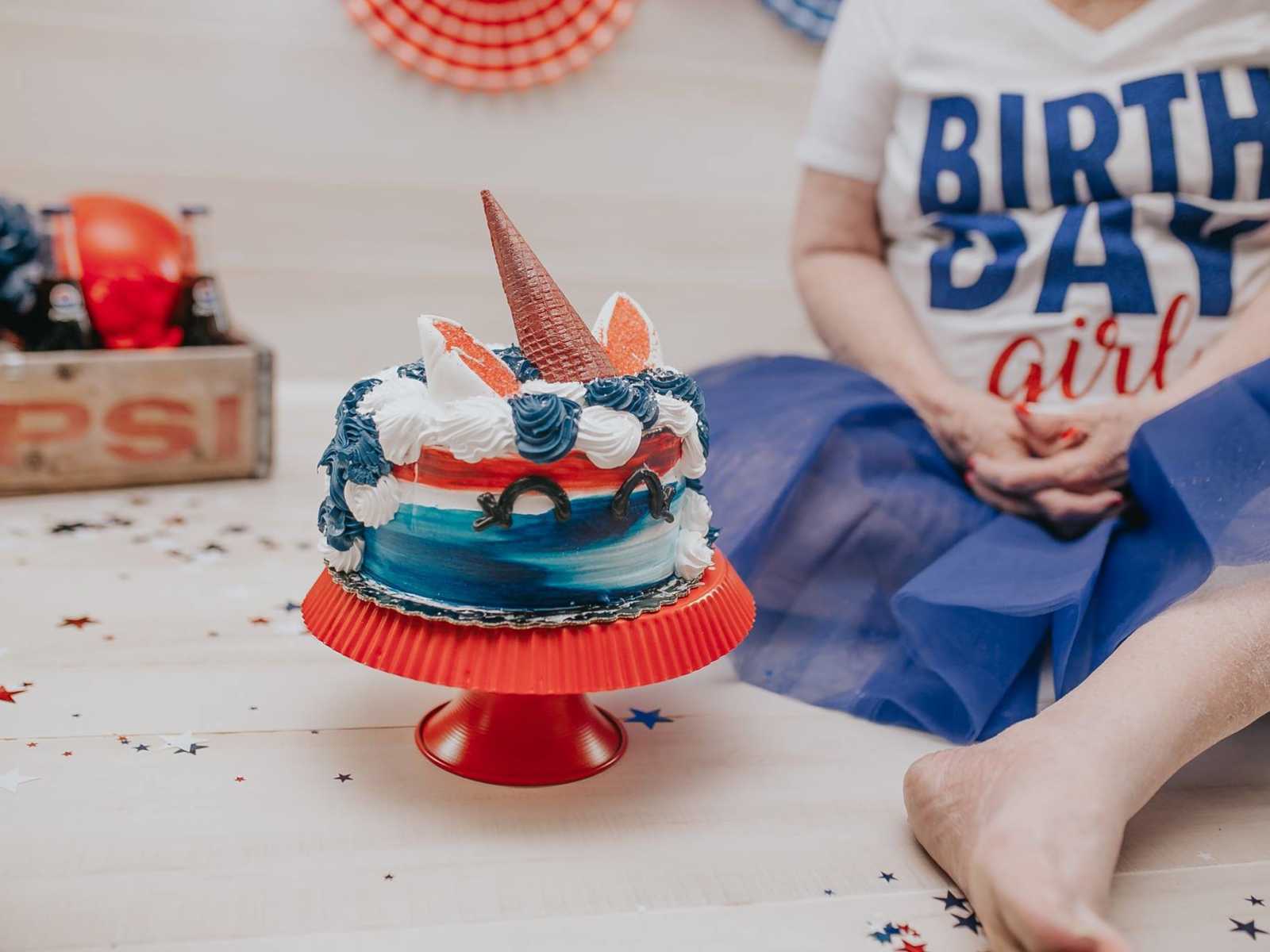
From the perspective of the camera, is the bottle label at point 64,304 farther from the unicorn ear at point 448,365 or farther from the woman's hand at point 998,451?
the woman's hand at point 998,451

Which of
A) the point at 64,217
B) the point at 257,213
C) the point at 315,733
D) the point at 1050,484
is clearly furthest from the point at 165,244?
the point at 1050,484

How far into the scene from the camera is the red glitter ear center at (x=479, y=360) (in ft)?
2.53

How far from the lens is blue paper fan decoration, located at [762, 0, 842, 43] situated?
6.45ft

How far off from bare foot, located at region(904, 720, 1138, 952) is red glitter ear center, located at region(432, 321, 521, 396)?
38 centimetres

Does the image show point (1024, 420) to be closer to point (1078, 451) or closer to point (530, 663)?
point (1078, 451)

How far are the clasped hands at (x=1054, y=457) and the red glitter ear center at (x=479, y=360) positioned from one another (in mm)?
502

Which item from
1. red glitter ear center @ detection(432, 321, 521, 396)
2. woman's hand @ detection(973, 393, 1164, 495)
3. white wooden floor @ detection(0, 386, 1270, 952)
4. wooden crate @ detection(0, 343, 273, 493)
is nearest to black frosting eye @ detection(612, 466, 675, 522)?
red glitter ear center @ detection(432, 321, 521, 396)

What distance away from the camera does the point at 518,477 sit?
74cm

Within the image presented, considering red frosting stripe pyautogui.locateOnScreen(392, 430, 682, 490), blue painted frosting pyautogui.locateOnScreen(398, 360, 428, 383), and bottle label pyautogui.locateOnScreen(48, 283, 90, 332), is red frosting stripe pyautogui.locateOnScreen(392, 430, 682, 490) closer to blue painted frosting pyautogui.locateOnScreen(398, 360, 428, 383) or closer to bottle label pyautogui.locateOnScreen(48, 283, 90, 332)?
blue painted frosting pyautogui.locateOnScreen(398, 360, 428, 383)

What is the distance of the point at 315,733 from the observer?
2.99 feet

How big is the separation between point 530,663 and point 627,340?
0.26 meters

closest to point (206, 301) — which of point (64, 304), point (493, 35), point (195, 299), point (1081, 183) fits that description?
point (195, 299)

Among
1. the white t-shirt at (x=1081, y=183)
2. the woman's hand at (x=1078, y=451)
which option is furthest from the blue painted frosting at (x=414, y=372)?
the white t-shirt at (x=1081, y=183)

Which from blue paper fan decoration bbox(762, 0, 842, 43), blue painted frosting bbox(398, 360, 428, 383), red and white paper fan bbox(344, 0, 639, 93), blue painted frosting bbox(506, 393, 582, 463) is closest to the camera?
blue painted frosting bbox(506, 393, 582, 463)
